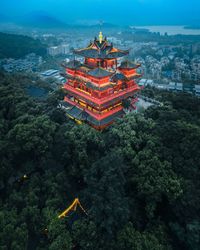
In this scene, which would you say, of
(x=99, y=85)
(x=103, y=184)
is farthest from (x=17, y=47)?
(x=103, y=184)

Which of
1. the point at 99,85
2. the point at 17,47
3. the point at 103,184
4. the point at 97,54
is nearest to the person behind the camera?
the point at 103,184

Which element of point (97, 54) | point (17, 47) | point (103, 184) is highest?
point (97, 54)

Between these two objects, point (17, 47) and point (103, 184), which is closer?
point (103, 184)

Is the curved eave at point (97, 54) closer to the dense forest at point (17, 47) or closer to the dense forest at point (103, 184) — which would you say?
the dense forest at point (103, 184)

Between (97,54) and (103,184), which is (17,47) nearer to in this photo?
(97,54)

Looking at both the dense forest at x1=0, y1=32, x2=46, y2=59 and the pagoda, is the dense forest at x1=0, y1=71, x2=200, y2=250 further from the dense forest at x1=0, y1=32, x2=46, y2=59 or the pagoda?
the dense forest at x1=0, y1=32, x2=46, y2=59

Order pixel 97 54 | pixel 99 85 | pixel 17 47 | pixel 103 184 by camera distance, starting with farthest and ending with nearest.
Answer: pixel 17 47 → pixel 97 54 → pixel 99 85 → pixel 103 184
